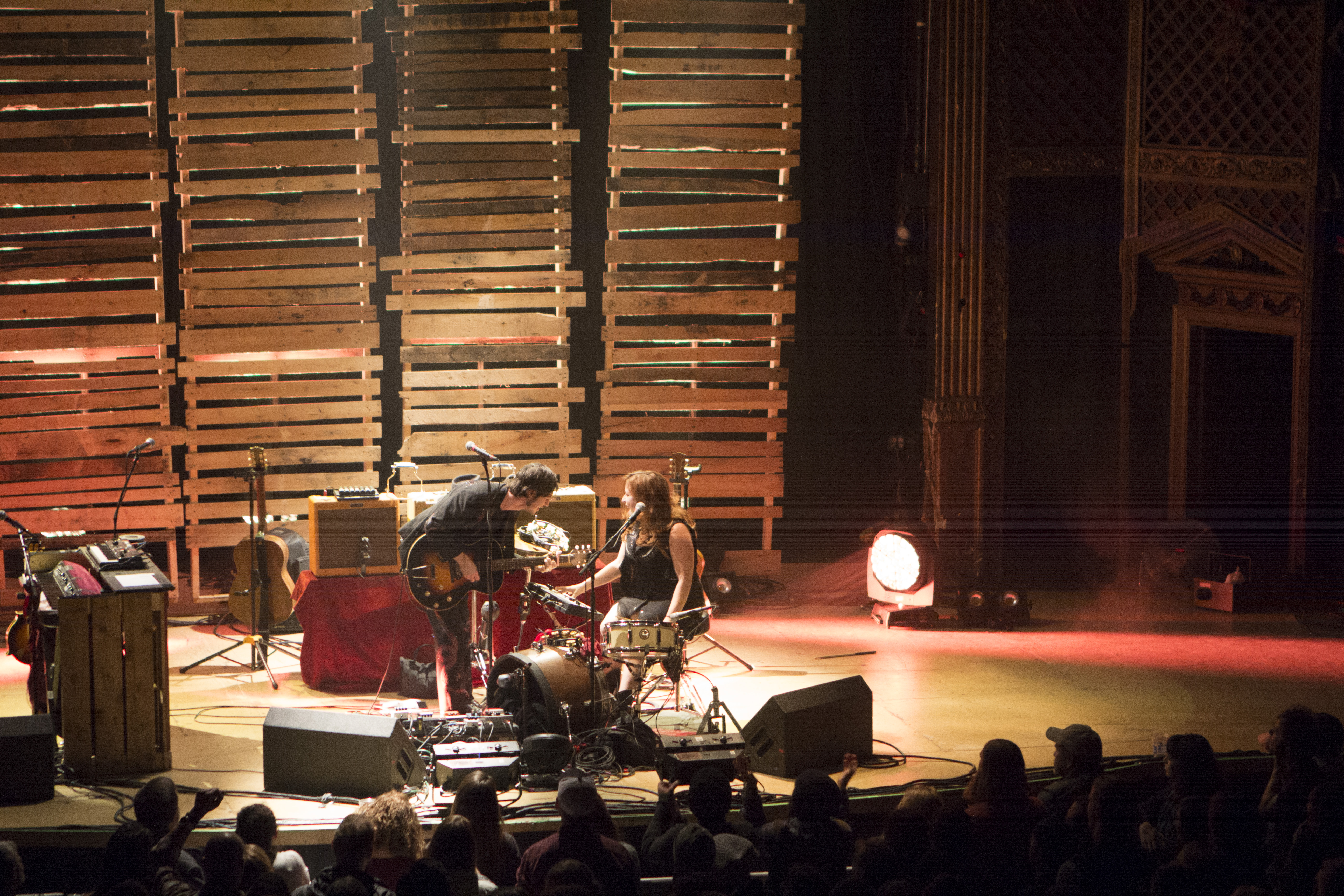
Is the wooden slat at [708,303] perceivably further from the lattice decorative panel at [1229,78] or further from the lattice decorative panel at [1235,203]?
the lattice decorative panel at [1229,78]

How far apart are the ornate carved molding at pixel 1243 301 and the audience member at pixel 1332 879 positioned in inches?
269

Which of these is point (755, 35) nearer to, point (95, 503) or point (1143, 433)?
point (1143, 433)

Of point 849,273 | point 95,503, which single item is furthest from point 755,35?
point 95,503

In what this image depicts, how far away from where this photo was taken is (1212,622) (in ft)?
31.1

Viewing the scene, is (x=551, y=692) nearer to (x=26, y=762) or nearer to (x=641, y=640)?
(x=641, y=640)

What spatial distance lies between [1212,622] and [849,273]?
145 inches

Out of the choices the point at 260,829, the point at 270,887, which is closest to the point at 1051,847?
the point at 270,887

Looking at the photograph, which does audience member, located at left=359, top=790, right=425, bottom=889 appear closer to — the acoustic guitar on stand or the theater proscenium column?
the acoustic guitar on stand

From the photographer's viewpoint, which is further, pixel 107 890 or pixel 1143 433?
pixel 1143 433

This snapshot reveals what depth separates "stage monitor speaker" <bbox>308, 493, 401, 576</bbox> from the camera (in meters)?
7.90

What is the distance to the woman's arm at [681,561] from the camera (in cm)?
721

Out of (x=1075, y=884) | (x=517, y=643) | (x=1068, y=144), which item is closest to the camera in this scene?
(x=1075, y=884)

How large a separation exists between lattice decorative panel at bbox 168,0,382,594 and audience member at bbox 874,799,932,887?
594cm

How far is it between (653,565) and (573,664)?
0.92 m
